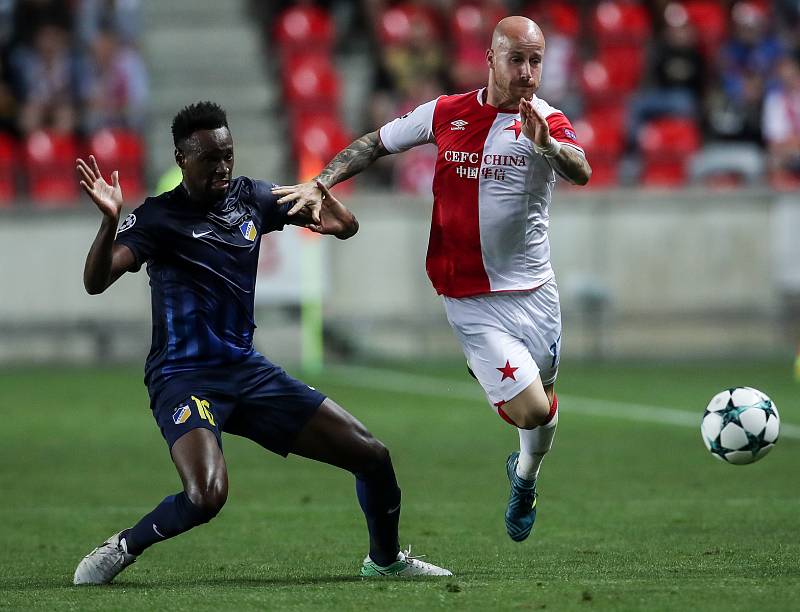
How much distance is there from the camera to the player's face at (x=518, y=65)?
7777mm

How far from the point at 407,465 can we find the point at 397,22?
13105 mm

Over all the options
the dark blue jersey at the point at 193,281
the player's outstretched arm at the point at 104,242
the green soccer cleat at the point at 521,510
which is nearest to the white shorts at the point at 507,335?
the green soccer cleat at the point at 521,510

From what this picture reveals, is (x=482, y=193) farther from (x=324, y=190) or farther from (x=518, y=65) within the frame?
(x=324, y=190)

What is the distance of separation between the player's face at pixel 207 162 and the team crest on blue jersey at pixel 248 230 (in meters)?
0.22

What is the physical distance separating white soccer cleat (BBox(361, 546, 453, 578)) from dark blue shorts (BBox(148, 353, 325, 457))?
75 cm

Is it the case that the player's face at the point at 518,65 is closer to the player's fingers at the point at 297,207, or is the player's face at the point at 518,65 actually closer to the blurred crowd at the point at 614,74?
the player's fingers at the point at 297,207

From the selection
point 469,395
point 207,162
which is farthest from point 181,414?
point 469,395

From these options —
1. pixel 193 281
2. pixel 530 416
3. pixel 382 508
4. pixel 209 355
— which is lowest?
pixel 382 508

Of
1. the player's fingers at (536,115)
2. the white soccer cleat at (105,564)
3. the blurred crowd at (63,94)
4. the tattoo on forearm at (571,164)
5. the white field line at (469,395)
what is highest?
the blurred crowd at (63,94)

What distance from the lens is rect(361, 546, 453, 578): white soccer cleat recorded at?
24.4 ft

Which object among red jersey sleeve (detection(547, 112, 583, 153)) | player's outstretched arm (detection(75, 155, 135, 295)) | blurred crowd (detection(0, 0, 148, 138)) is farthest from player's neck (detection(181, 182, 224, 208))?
blurred crowd (detection(0, 0, 148, 138))

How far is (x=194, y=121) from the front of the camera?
280 inches

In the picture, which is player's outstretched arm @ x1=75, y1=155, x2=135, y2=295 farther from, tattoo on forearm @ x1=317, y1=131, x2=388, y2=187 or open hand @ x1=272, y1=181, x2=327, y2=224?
tattoo on forearm @ x1=317, y1=131, x2=388, y2=187

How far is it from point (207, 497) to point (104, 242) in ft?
3.95
